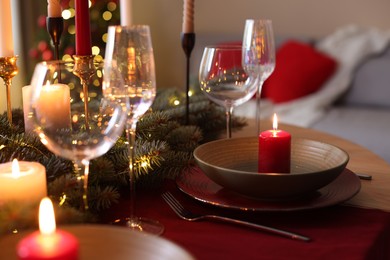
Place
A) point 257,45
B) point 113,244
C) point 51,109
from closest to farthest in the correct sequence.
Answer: point 113,244 < point 51,109 < point 257,45

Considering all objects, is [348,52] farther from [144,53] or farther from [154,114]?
[144,53]

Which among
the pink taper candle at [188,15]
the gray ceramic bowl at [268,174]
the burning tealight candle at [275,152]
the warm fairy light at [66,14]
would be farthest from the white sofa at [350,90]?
the burning tealight candle at [275,152]

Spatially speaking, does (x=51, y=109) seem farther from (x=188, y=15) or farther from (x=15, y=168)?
(x=188, y=15)

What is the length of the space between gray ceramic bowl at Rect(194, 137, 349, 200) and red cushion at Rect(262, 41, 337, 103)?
206 centimetres

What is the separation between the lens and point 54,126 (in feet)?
2.81

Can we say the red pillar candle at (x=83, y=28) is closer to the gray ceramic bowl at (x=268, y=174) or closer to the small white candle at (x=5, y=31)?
the small white candle at (x=5, y=31)

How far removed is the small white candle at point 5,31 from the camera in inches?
47.1

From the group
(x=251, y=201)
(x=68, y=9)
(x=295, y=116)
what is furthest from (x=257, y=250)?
(x=68, y=9)

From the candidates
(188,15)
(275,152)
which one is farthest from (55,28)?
(275,152)

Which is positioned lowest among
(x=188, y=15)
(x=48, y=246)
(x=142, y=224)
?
(x=142, y=224)

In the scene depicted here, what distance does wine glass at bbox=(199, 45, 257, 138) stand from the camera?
127 cm

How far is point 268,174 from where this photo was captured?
0.96 metres

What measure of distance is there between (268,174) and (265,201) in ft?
0.25

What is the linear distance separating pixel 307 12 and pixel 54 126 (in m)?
3.09
